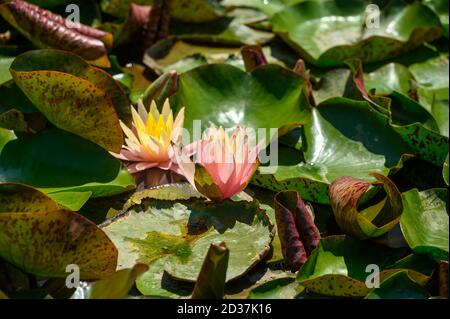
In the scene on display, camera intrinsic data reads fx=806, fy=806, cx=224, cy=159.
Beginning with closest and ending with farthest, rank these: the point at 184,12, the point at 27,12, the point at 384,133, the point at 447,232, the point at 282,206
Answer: the point at 282,206, the point at 447,232, the point at 384,133, the point at 27,12, the point at 184,12

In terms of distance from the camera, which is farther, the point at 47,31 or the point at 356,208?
the point at 47,31

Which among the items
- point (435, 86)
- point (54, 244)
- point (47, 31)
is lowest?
point (435, 86)

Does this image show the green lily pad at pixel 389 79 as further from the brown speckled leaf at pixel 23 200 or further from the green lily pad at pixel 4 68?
the brown speckled leaf at pixel 23 200

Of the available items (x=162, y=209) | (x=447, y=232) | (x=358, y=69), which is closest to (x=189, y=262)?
(x=162, y=209)

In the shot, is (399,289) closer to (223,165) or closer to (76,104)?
(223,165)

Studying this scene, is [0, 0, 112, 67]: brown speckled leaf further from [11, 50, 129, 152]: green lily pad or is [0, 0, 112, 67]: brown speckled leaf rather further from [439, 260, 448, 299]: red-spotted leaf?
[439, 260, 448, 299]: red-spotted leaf

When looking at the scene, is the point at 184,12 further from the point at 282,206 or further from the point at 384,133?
the point at 282,206

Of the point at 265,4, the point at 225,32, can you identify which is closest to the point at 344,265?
the point at 225,32
